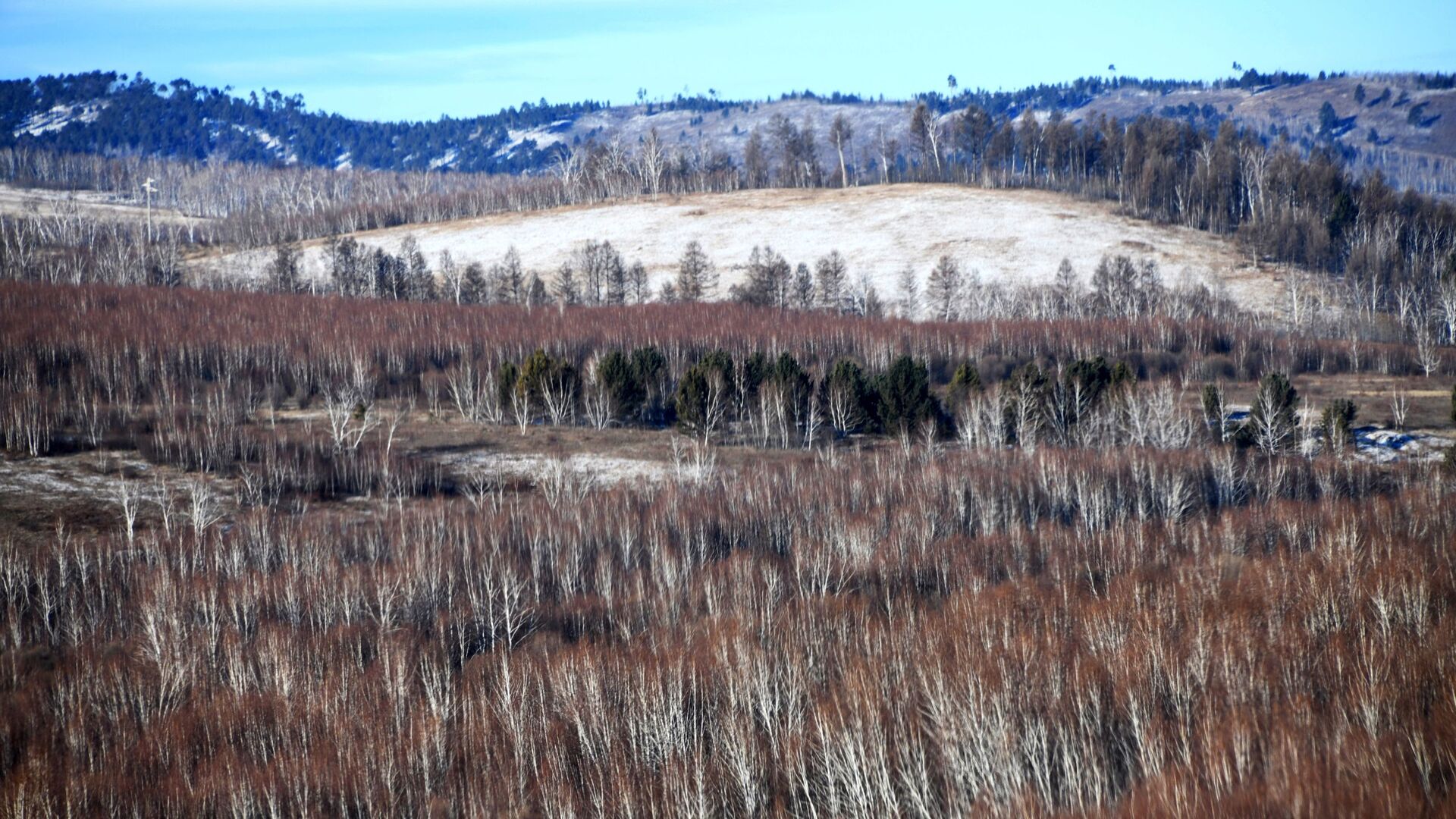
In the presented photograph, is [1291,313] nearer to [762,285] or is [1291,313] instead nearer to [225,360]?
[762,285]

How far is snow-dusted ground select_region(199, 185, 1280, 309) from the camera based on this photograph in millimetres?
118438

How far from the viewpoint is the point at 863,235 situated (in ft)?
434

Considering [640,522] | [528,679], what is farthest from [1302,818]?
[640,522]

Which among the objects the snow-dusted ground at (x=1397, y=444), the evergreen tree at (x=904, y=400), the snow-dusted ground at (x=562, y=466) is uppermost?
the evergreen tree at (x=904, y=400)

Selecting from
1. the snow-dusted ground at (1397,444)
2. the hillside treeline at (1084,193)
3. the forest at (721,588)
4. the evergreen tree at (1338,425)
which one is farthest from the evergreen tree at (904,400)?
the hillside treeline at (1084,193)

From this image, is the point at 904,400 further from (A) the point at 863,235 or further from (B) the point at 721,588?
(A) the point at 863,235

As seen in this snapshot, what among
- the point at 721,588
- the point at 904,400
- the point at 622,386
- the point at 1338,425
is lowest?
the point at 721,588

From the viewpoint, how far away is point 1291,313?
104 m

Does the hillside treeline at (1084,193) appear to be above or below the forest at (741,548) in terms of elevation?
above

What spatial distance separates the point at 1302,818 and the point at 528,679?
21661mm

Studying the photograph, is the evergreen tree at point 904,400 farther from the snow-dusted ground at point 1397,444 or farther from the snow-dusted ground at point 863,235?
the snow-dusted ground at point 863,235

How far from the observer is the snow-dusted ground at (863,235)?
389 feet

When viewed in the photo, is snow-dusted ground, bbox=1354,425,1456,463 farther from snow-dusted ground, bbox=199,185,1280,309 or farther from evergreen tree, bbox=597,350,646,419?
snow-dusted ground, bbox=199,185,1280,309

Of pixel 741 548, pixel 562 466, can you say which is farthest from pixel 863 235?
pixel 741 548
